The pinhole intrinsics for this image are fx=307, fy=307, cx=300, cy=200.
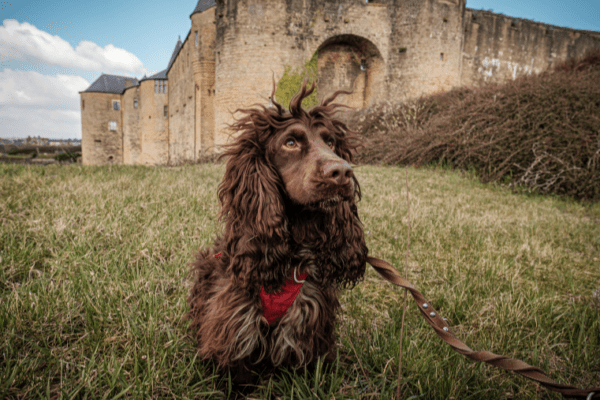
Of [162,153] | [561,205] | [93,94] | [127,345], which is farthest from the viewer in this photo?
[93,94]

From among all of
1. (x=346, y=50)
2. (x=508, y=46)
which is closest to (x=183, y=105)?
(x=346, y=50)

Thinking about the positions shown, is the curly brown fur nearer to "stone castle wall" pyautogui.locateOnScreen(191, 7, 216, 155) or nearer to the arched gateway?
Result: the arched gateway

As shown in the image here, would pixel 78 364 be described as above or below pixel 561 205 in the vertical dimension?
below

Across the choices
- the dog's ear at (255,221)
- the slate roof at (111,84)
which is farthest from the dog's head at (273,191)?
the slate roof at (111,84)

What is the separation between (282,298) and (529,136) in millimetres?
8184

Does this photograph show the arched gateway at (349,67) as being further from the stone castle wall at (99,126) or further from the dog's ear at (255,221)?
the stone castle wall at (99,126)

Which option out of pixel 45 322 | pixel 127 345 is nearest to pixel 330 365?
pixel 127 345

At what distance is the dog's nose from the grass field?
0.98 meters

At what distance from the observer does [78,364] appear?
1515 mm

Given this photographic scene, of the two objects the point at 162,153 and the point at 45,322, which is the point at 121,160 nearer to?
the point at 162,153

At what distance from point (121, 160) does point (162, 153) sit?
13358 millimetres

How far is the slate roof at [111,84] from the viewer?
4412 centimetres

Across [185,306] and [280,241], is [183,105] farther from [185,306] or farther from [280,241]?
[280,241]

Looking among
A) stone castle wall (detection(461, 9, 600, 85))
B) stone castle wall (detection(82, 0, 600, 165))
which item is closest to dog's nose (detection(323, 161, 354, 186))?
stone castle wall (detection(82, 0, 600, 165))
